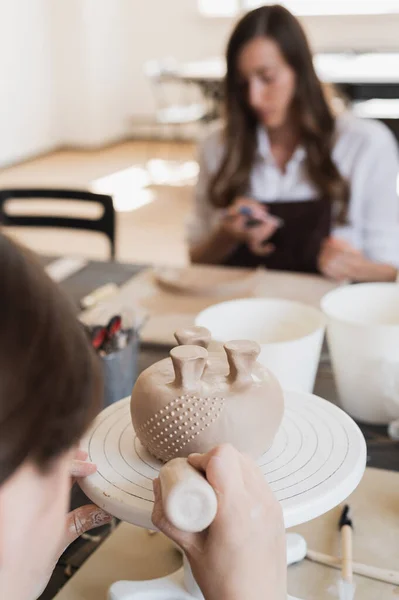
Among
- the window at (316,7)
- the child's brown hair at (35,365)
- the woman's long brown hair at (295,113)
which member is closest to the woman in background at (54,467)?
the child's brown hair at (35,365)

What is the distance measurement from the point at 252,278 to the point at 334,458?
2.33ft

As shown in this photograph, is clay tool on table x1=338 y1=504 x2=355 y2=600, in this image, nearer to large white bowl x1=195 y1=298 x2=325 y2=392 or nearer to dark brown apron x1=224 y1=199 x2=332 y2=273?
large white bowl x1=195 y1=298 x2=325 y2=392

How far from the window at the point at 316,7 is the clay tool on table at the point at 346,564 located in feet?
16.5

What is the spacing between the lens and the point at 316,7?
535 cm

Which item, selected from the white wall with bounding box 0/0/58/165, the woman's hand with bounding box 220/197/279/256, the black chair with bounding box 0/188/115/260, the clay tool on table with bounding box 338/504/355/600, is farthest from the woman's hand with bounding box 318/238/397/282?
the white wall with bounding box 0/0/58/165

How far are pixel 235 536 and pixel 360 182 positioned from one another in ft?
4.05

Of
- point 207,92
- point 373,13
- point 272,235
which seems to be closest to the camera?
point 272,235

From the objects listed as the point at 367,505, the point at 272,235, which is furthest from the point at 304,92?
the point at 367,505

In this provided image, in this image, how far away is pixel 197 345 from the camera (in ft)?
1.89

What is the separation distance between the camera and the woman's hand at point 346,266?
4.26ft

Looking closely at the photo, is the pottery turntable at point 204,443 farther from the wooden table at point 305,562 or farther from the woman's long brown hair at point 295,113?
the woman's long brown hair at point 295,113

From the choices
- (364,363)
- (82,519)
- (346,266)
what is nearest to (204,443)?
(82,519)

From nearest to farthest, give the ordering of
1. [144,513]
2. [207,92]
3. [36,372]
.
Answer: [36,372]
[144,513]
[207,92]

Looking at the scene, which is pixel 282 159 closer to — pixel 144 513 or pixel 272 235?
pixel 272 235
